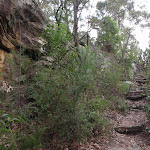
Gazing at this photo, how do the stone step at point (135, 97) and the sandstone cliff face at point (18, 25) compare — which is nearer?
the sandstone cliff face at point (18, 25)

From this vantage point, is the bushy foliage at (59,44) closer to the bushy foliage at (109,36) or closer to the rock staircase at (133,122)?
the rock staircase at (133,122)

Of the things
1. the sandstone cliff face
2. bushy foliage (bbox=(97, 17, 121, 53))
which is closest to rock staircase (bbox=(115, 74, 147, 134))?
bushy foliage (bbox=(97, 17, 121, 53))

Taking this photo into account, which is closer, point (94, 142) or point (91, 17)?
point (94, 142)

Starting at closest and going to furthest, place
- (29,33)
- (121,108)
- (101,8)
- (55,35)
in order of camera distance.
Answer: (55,35), (29,33), (121,108), (101,8)

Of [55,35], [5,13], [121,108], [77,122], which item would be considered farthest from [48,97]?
[121,108]

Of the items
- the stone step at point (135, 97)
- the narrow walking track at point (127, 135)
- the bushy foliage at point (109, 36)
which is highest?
the bushy foliage at point (109, 36)

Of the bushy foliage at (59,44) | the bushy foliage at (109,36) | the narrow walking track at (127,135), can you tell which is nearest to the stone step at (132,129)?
the narrow walking track at (127,135)

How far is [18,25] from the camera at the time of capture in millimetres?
4711

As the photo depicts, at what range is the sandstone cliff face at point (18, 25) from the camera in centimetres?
415

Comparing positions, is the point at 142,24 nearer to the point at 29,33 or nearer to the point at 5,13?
the point at 29,33

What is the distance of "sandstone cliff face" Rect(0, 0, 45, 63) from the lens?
4.15m

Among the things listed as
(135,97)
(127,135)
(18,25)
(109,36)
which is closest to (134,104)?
(135,97)

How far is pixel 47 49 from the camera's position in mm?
5359

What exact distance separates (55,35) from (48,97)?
2.40 metres
